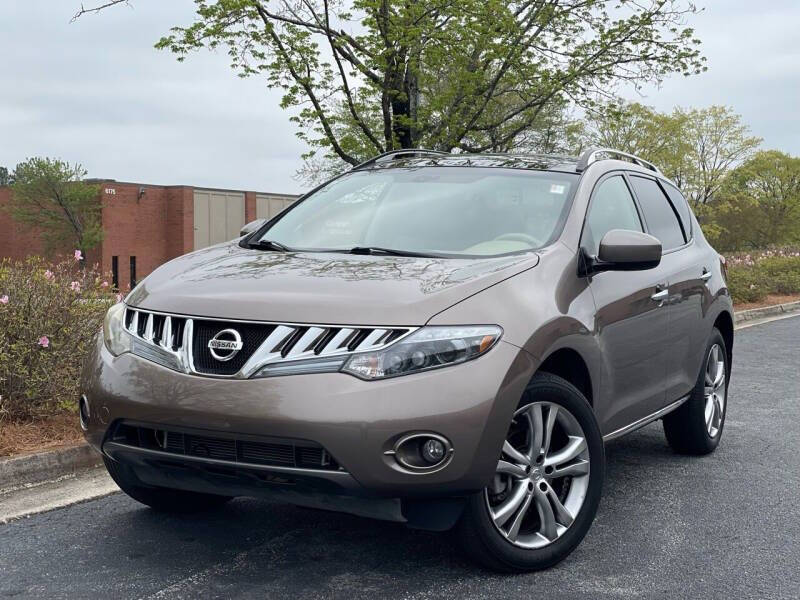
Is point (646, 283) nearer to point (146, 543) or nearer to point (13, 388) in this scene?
point (146, 543)

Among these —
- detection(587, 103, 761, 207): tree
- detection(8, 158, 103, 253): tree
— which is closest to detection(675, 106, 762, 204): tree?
detection(587, 103, 761, 207): tree

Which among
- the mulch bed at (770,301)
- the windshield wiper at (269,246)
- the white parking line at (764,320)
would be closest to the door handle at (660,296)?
the windshield wiper at (269,246)

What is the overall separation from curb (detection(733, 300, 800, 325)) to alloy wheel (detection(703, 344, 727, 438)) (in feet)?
37.9

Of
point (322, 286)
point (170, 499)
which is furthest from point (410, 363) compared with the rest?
point (170, 499)

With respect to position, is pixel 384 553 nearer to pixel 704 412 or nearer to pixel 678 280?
pixel 678 280

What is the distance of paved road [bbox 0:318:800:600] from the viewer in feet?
12.5

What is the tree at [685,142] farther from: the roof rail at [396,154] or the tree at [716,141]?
the roof rail at [396,154]

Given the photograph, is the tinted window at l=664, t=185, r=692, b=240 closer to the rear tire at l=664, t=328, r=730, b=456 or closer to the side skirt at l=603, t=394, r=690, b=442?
the rear tire at l=664, t=328, r=730, b=456

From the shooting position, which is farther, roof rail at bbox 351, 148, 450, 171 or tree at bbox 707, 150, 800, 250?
tree at bbox 707, 150, 800, 250

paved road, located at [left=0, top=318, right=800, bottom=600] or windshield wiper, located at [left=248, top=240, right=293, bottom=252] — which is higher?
→ windshield wiper, located at [left=248, top=240, right=293, bottom=252]

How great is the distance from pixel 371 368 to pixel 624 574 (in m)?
1.45

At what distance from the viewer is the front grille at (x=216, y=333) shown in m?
3.55

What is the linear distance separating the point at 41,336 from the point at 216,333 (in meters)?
3.12

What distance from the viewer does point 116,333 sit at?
13.2ft
